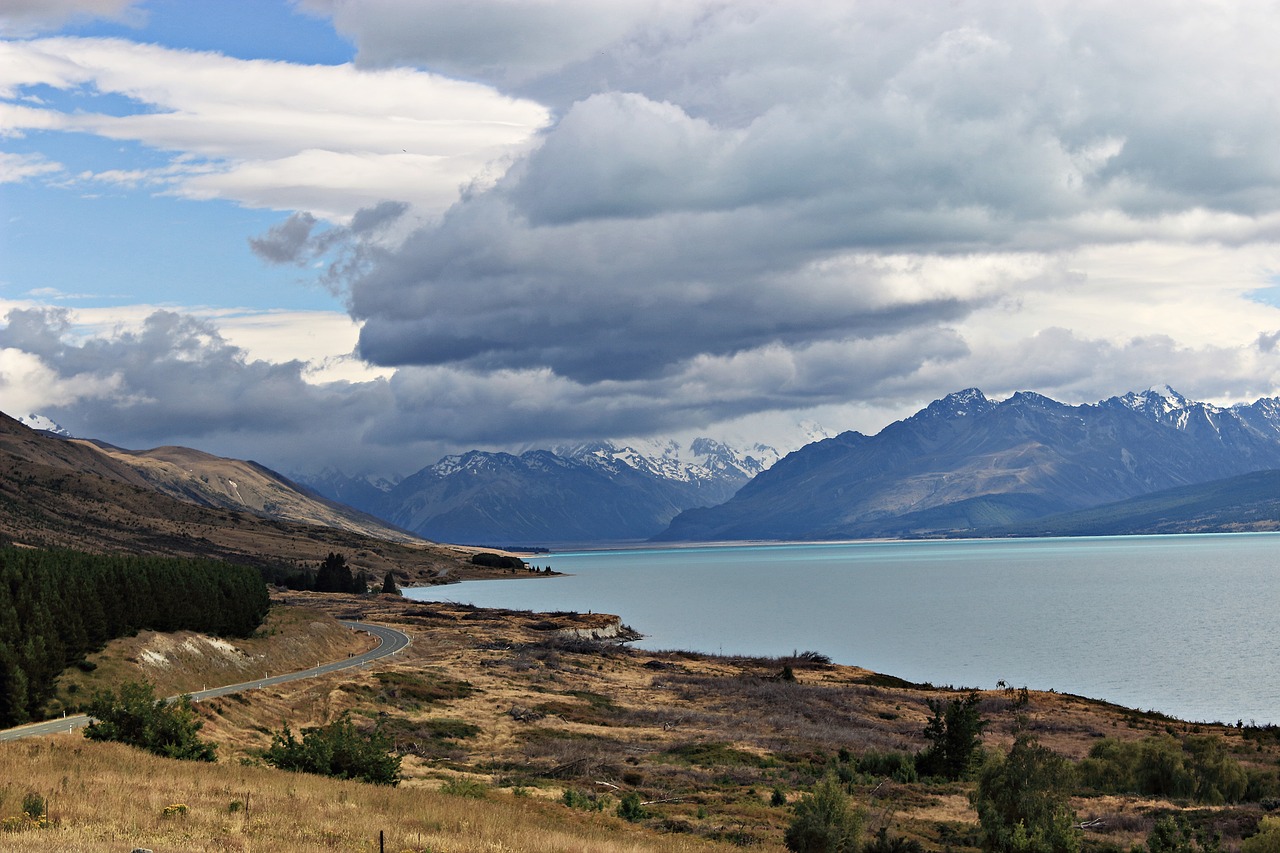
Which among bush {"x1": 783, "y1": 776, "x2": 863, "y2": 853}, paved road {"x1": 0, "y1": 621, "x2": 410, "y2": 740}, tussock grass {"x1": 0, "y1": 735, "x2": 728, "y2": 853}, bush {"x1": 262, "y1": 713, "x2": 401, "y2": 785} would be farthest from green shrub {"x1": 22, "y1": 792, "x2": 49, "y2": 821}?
bush {"x1": 783, "y1": 776, "x2": 863, "y2": 853}

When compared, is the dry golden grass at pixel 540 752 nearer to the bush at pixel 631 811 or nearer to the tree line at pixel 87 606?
the bush at pixel 631 811

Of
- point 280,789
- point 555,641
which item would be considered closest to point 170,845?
point 280,789

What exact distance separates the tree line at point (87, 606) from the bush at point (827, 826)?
38.2 meters

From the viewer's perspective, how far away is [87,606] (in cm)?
6475

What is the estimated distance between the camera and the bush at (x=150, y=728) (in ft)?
116

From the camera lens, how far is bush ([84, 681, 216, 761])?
35281mm

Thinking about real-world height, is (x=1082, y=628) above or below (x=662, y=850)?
below

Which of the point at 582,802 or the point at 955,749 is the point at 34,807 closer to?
the point at 582,802

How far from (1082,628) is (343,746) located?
12344 centimetres

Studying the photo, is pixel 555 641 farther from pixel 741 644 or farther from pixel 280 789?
pixel 280 789

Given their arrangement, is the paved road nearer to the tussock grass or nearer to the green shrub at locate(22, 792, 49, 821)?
the tussock grass

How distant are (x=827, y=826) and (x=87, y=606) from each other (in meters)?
52.2

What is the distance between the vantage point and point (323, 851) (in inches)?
845

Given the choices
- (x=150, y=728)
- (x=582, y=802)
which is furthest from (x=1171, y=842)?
(x=150, y=728)
